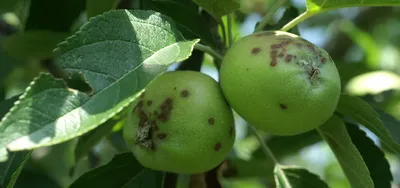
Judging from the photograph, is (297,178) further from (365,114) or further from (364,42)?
(364,42)

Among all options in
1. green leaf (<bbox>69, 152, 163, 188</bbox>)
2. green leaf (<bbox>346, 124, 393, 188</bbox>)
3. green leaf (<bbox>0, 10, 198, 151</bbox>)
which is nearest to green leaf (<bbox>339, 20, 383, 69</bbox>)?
green leaf (<bbox>346, 124, 393, 188</bbox>)

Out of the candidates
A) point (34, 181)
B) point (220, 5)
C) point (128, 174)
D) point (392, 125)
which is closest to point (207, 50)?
point (220, 5)

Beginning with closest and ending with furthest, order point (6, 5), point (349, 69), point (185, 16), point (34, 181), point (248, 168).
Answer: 1. point (185, 16)
2. point (34, 181)
3. point (6, 5)
4. point (248, 168)
5. point (349, 69)

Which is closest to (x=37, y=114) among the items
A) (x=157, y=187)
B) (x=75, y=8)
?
(x=157, y=187)

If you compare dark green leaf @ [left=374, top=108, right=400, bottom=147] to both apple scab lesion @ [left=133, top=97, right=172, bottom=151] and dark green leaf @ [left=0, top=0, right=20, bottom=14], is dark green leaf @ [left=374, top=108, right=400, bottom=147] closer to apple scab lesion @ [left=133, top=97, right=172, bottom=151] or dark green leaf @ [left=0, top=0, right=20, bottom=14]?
apple scab lesion @ [left=133, top=97, right=172, bottom=151]

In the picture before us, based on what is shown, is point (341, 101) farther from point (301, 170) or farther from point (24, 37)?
point (24, 37)

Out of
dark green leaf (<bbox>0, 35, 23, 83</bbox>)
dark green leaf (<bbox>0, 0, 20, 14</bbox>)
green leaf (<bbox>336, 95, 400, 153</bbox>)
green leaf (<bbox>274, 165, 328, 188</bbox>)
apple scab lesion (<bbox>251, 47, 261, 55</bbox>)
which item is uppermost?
apple scab lesion (<bbox>251, 47, 261, 55</bbox>)

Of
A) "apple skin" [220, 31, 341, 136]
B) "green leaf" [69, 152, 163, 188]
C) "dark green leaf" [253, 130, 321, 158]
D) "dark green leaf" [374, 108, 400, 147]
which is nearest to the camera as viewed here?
"apple skin" [220, 31, 341, 136]
